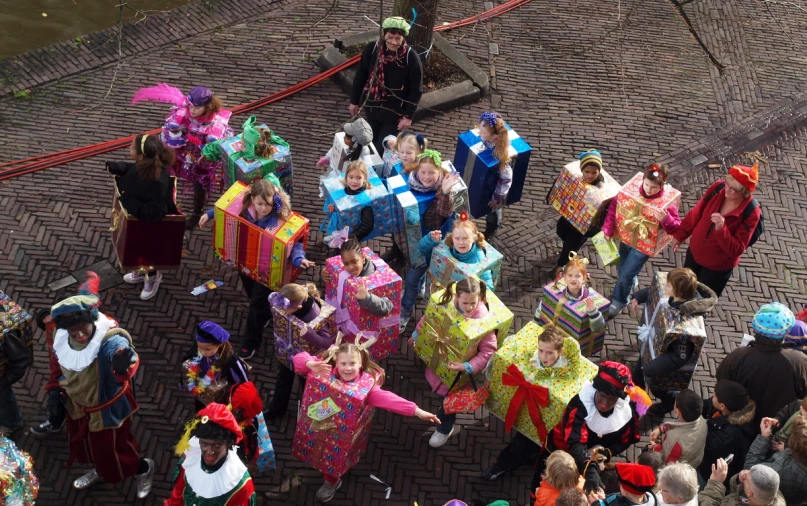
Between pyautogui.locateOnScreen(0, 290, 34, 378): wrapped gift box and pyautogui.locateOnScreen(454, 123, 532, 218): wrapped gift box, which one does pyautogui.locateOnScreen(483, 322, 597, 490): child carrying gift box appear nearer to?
pyautogui.locateOnScreen(454, 123, 532, 218): wrapped gift box

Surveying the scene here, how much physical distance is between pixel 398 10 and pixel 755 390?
259 inches

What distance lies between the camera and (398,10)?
11.0m

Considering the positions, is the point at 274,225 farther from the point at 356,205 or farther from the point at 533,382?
the point at 533,382

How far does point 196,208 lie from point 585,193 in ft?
13.6

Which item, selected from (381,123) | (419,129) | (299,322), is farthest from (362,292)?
(419,129)

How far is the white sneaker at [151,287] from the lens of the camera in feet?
28.2

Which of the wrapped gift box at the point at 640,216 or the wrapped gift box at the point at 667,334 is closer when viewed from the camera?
the wrapped gift box at the point at 667,334

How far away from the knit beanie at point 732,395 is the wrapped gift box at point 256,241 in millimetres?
3803

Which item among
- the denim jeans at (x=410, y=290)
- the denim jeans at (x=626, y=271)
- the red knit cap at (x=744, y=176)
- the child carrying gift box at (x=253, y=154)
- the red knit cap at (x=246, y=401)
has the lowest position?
the denim jeans at (x=410, y=290)

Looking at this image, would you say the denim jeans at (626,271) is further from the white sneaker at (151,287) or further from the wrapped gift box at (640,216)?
the white sneaker at (151,287)

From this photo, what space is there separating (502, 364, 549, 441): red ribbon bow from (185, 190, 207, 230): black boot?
13.4 ft

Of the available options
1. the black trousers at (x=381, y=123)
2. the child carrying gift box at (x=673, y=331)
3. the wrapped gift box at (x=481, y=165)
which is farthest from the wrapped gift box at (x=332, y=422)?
the black trousers at (x=381, y=123)

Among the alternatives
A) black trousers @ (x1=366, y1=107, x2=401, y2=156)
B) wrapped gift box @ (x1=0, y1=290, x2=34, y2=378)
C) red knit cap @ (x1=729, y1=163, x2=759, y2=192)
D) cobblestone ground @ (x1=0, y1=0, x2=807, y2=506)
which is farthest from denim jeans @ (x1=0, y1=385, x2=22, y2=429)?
red knit cap @ (x1=729, y1=163, x2=759, y2=192)

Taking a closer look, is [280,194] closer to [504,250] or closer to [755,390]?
[504,250]
